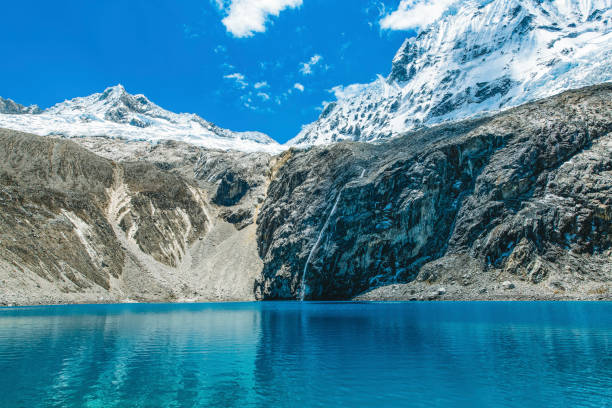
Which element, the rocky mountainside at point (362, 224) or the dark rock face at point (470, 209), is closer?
the dark rock face at point (470, 209)

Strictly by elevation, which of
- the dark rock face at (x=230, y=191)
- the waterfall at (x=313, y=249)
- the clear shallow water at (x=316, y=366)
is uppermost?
the dark rock face at (x=230, y=191)

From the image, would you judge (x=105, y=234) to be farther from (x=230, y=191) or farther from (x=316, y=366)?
(x=316, y=366)

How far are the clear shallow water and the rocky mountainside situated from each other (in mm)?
45572

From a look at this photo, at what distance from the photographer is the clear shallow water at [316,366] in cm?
2033

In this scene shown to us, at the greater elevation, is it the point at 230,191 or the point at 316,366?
the point at 230,191

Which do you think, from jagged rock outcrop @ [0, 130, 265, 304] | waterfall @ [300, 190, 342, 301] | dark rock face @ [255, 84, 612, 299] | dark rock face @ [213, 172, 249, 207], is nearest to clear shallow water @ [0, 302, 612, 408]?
dark rock face @ [255, 84, 612, 299]

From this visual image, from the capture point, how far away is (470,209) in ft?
328

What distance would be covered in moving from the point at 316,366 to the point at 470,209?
81.5m

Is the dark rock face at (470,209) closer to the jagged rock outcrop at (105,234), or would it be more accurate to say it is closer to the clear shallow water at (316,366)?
the jagged rock outcrop at (105,234)

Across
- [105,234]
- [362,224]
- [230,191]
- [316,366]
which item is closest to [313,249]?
[362,224]

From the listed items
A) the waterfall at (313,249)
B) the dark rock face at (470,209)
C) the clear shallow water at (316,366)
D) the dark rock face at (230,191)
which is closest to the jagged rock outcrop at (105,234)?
the dark rock face at (230,191)

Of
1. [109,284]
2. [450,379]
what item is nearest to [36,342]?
[450,379]

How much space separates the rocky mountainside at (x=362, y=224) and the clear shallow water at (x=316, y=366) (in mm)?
45572

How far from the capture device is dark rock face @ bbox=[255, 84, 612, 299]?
8631 cm
